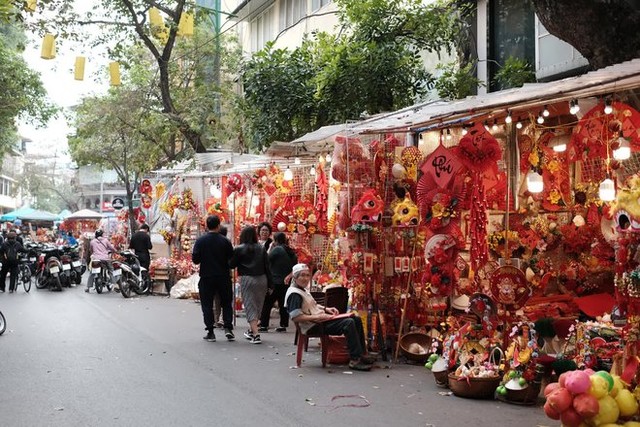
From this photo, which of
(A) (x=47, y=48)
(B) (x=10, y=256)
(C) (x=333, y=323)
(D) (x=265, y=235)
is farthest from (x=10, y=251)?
(C) (x=333, y=323)

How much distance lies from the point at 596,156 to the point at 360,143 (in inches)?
124

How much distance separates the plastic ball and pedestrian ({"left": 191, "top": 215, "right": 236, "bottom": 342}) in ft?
9.76

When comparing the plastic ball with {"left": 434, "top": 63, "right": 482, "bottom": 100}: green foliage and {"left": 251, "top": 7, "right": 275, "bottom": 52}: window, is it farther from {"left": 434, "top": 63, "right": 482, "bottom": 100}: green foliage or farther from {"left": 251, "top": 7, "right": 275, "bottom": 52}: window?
{"left": 251, "top": 7, "right": 275, "bottom": 52}: window

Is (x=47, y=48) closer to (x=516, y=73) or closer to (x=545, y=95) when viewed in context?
(x=516, y=73)

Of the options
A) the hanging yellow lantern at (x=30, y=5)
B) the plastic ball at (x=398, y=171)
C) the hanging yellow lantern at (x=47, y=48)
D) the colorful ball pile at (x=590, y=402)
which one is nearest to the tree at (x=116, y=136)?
the hanging yellow lantern at (x=47, y=48)

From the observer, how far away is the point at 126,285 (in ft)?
63.2

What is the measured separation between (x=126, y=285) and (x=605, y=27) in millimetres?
13585

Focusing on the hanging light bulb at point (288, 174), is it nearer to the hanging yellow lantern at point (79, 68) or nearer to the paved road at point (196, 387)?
the paved road at point (196, 387)

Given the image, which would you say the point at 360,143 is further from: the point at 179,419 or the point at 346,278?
the point at 179,419

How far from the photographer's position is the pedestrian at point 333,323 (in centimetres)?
940

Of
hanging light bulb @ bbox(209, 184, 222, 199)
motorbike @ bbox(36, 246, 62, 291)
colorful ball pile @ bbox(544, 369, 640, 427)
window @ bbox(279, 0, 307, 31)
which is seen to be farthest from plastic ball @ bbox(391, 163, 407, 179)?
motorbike @ bbox(36, 246, 62, 291)

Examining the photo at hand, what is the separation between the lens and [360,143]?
10.5m

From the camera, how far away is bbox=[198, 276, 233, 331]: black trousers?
11648 mm

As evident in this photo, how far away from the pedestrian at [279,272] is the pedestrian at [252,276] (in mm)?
1263
